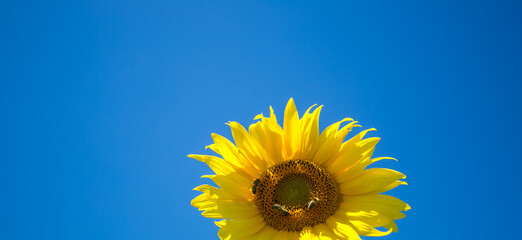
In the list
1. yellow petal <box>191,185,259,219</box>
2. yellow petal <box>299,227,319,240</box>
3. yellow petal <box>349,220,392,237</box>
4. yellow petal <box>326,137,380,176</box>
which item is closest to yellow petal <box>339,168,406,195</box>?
yellow petal <box>326,137,380,176</box>

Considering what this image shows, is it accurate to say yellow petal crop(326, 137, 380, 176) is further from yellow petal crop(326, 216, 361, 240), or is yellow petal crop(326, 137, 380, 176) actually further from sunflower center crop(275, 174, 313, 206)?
yellow petal crop(326, 216, 361, 240)

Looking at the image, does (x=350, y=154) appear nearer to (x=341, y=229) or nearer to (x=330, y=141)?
(x=330, y=141)

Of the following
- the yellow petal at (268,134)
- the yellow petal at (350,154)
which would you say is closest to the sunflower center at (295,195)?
the yellow petal at (350,154)

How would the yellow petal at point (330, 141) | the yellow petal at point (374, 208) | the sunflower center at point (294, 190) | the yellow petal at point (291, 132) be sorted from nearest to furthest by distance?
the yellow petal at point (374, 208)
the yellow petal at point (291, 132)
the yellow petal at point (330, 141)
the sunflower center at point (294, 190)

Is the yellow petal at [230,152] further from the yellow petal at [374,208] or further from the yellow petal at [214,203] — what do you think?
the yellow petal at [374,208]

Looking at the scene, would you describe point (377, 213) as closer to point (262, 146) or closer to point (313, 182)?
point (313, 182)

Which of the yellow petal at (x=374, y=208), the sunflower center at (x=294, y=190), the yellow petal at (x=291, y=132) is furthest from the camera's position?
the sunflower center at (x=294, y=190)

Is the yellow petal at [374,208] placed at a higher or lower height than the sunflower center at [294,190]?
lower
